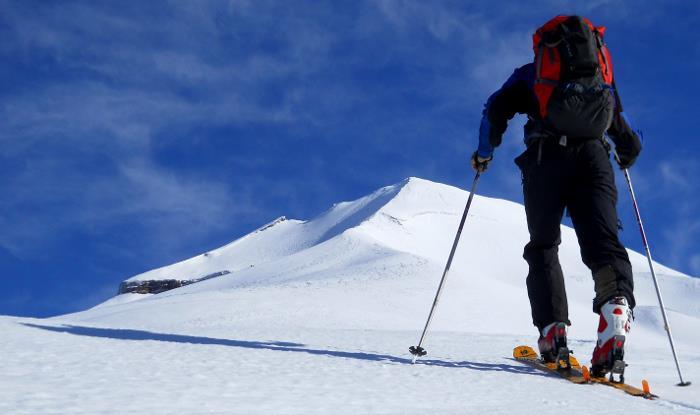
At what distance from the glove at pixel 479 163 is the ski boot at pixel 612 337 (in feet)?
5.44

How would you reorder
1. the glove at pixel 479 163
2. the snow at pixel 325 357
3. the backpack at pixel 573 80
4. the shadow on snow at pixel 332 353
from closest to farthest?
1. the snow at pixel 325 357
2. the backpack at pixel 573 80
3. the shadow on snow at pixel 332 353
4. the glove at pixel 479 163

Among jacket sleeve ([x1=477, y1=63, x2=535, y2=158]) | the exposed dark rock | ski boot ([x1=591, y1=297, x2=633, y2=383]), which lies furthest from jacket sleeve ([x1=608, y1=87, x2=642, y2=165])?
the exposed dark rock

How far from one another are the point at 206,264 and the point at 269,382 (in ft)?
139

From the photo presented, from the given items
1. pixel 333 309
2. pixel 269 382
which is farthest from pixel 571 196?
pixel 333 309

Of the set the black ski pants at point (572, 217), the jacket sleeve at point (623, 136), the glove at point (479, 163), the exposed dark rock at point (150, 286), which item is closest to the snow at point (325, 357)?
the black ski pants at point (572, 217)

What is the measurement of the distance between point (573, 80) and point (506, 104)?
2.28 feet

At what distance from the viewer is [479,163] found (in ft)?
18.6

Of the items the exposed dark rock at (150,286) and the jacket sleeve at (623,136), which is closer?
the jacket sleeve at (623,136)

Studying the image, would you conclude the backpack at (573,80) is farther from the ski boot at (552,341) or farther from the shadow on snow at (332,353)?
the shadow on snow at (332,353)

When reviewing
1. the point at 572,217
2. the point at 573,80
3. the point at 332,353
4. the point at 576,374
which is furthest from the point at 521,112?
the point at 332,353

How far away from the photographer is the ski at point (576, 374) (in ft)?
12.9

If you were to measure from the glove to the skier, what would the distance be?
14.1 inches

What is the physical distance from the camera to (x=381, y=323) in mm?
11758

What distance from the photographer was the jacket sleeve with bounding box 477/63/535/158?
534 cm
